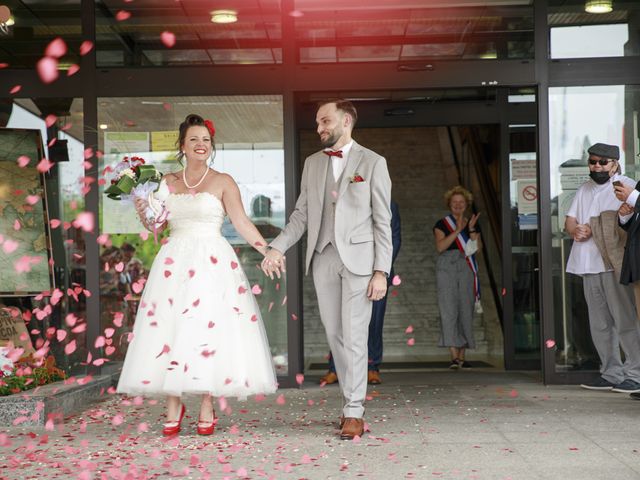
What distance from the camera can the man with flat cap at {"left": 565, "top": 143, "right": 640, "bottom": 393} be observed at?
265 inches

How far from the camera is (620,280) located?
255 inches

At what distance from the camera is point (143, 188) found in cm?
532

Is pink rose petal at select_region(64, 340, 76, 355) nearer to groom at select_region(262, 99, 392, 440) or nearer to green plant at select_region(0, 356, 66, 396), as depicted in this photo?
green plant at select_region(0, 356, 66, 396)

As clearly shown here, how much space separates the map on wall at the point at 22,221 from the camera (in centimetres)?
728

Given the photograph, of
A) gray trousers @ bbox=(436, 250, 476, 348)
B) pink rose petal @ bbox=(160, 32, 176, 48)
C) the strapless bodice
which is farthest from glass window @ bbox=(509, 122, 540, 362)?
A: the strapless bodice

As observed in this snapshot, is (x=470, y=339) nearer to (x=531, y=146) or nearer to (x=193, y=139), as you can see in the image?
(x=531, y=146)

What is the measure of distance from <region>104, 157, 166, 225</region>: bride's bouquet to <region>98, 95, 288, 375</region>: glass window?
6.01 feet

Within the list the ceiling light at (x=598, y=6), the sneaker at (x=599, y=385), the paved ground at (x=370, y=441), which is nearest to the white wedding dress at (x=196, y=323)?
the paved ground at (x=370, y=441)

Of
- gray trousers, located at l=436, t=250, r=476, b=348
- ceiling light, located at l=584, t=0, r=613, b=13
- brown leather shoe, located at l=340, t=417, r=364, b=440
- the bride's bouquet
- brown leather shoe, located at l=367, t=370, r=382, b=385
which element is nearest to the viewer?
brown leather shoe, located at l=340, t=417, r=364, b=440

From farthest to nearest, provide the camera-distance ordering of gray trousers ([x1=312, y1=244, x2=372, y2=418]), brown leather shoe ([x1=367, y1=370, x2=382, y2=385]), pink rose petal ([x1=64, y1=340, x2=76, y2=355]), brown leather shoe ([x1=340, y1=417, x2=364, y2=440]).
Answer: brown leather shoe ([x1=367, y1=370, x2=382, y2=385]) → pink rose petal ([x1=64, y1=340, x2=76, y2=355]) → gray trousers ([x1=312, y1=244, x2=372, y2=418]) → brown leather shoe ([x1=340, y1=417, x2=364, y2=440])

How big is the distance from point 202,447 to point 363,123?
452cm

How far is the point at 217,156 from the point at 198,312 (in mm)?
2307

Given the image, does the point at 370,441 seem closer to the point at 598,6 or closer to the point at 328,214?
the point at 328,214

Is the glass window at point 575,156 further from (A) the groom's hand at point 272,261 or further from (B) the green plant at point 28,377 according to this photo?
(B) the green plant at point 28,377
